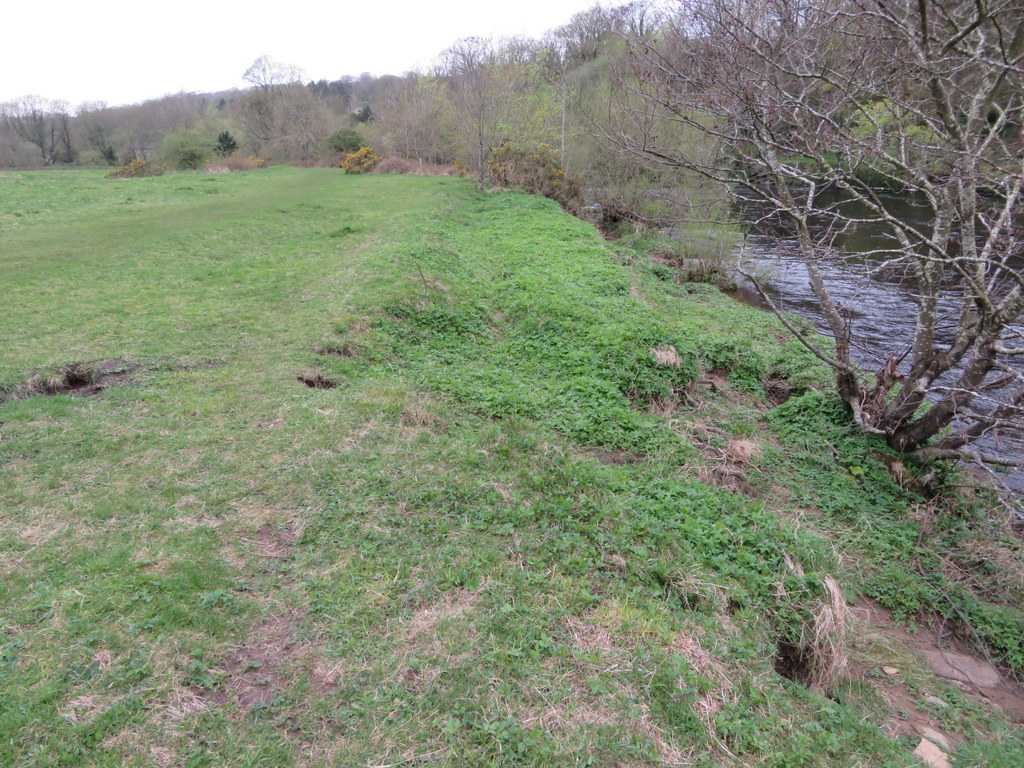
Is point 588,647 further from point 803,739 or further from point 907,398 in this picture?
point 907,398

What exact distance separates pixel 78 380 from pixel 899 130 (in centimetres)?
939

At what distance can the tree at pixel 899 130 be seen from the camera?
485cm

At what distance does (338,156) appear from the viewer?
39531mm

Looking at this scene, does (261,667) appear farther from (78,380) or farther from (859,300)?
(859,300)

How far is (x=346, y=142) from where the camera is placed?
39.9 metres

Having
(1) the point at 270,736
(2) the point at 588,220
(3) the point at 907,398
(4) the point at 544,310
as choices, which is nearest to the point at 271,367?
(4) the point at 544,310

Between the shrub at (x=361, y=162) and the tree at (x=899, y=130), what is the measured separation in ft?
103

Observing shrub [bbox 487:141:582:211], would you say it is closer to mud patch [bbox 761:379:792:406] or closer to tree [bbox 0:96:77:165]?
mud patch [bbox 761:379:792:406]

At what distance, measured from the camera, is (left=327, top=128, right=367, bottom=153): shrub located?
39906mm

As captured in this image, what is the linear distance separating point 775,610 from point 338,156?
42228 mm

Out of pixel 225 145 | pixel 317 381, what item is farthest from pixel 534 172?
pixel 225 145

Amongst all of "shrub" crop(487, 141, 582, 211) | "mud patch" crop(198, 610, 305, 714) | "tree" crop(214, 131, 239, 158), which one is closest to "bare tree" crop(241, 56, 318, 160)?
"tree" crop(214, 131, 239, 158)

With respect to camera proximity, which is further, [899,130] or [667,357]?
[667,357]

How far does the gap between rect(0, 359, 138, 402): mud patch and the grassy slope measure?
180 mm
